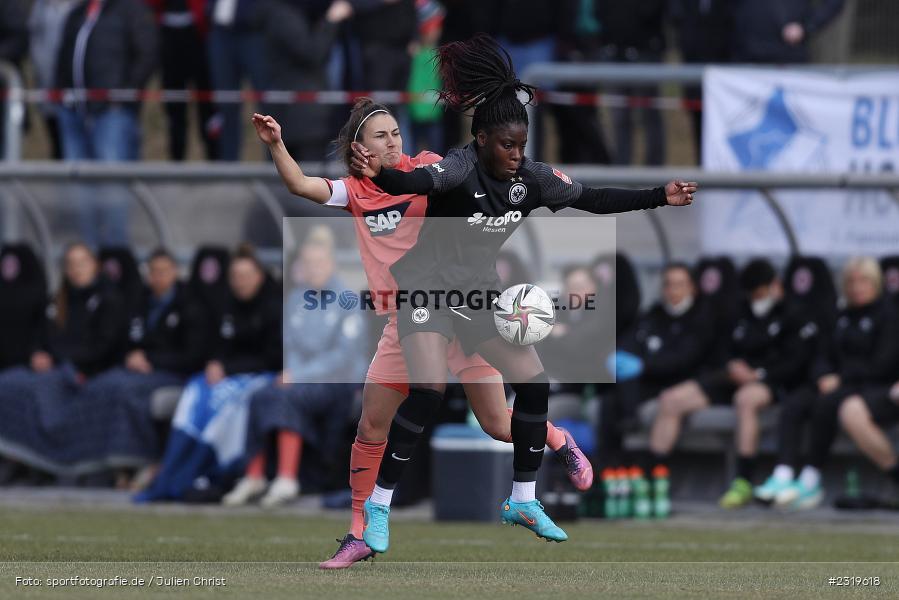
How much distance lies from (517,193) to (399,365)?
89 centimetres

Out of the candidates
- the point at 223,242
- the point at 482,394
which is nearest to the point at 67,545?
the point at 482,394

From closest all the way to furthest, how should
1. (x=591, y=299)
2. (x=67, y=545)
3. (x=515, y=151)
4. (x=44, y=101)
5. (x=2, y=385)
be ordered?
(x=515, y=151)
(x=67, y=545)
(x=591, y=299)
(x=2, y=385)
(x=44, y=101)

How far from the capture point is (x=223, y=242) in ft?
46.5

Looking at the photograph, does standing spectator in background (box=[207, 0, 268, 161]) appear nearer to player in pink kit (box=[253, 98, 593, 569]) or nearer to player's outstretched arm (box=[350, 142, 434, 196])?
player in pink kit (box=[253, 98, 593, 569])

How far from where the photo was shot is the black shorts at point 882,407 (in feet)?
38.4

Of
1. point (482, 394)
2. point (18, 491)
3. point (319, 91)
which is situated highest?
point (319, 91)

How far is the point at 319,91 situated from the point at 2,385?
3.40 m

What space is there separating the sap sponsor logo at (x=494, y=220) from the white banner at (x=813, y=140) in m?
5.66

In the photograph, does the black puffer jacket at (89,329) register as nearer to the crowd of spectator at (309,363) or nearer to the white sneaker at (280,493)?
the crowd of spectator at (309,363)

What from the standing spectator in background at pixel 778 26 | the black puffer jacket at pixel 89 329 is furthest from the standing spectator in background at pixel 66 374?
the standing spectator in background at pixel 778 26

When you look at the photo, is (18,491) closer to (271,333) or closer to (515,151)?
(271,333)

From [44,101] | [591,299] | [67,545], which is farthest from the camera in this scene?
[44,101]

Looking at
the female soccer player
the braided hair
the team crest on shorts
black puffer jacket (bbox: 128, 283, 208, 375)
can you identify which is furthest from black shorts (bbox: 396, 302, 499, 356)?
black puffer jacket (bbox: 128, 283, 208, 375)

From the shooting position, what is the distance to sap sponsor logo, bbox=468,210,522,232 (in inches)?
291
